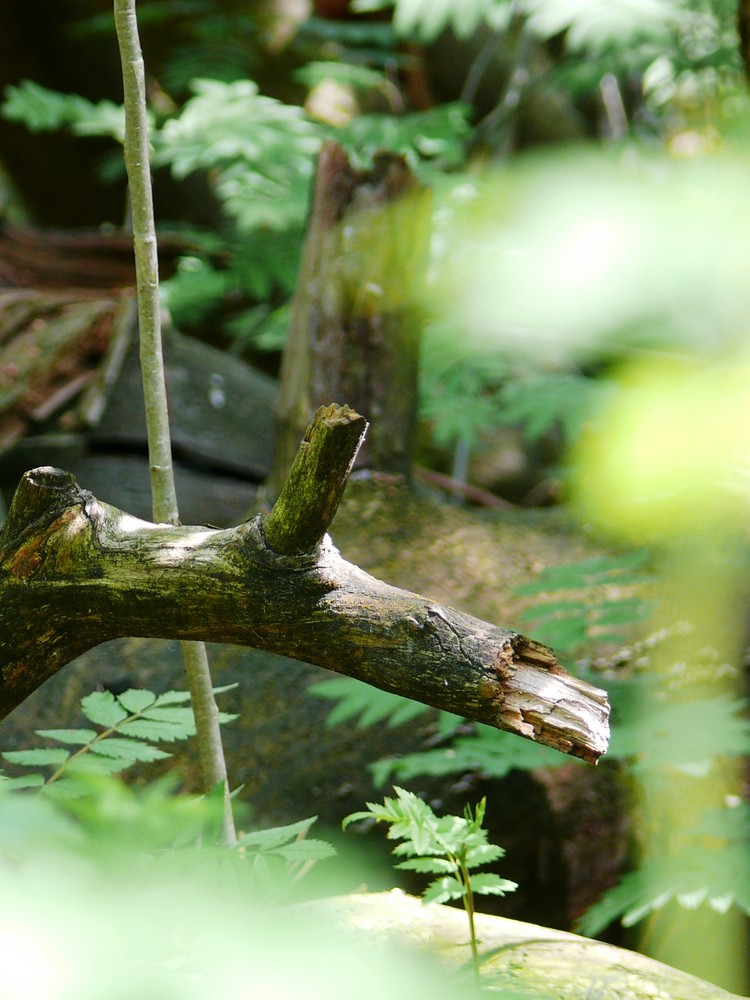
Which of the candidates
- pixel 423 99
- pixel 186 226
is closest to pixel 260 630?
pixel 186 226

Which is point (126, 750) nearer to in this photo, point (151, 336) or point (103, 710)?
point (103, 710)

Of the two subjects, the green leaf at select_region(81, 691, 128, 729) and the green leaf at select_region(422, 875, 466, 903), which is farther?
the green leaf at select_region(81, 691, 128, 729)

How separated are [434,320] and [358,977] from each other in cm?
397

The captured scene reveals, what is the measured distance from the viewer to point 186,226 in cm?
703

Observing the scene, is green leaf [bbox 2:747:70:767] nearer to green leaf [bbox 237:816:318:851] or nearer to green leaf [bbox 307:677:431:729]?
green leaf [bbox 237:816:318:851]

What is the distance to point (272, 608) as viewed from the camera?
1.07m

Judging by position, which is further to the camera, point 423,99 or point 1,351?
point 423,99

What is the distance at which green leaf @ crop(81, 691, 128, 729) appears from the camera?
1.40m

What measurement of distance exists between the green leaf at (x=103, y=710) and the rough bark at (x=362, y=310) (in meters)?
1.77

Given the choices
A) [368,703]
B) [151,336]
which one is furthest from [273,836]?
[151,336]

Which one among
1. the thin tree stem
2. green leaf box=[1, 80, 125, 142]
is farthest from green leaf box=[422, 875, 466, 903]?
green leaf box=[1, 80, 125, 142]

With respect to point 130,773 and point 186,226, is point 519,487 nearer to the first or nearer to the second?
point 186,226

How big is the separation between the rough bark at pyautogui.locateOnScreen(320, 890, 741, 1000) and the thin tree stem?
28cm

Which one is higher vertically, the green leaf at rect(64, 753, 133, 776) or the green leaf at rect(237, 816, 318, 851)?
the green leaf at rect(64, 753, 133, 776)
